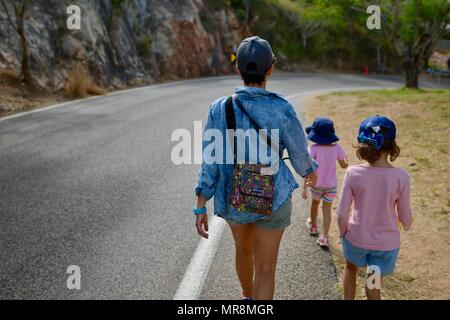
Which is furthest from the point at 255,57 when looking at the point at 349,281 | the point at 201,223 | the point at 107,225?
the point at 107,225

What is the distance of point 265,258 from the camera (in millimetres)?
2625

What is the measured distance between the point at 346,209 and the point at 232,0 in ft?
105

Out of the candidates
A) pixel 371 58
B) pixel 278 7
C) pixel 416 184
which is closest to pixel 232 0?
pixel 278 7

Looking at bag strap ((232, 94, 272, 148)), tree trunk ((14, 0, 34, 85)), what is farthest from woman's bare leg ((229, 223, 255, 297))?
tree trunk ((14, 0, 34, 85))

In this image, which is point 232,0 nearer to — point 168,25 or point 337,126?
point 168,25

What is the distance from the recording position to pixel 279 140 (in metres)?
2.52

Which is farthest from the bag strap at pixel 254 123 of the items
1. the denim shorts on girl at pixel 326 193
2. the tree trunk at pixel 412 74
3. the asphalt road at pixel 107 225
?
the tree trunk at pixel 412 74

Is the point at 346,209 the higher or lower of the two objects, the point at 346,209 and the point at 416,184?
the higher

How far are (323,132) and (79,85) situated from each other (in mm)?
11093

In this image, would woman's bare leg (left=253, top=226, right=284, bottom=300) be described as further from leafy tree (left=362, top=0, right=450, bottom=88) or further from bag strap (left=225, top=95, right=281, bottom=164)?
leafy tree (left=362, top=0, right=450, bottom=88)

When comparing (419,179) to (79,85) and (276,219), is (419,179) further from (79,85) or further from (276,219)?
(79,85)

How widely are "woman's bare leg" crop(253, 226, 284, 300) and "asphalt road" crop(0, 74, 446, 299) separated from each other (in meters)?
0.57

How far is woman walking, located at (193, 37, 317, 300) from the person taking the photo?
2459mm
